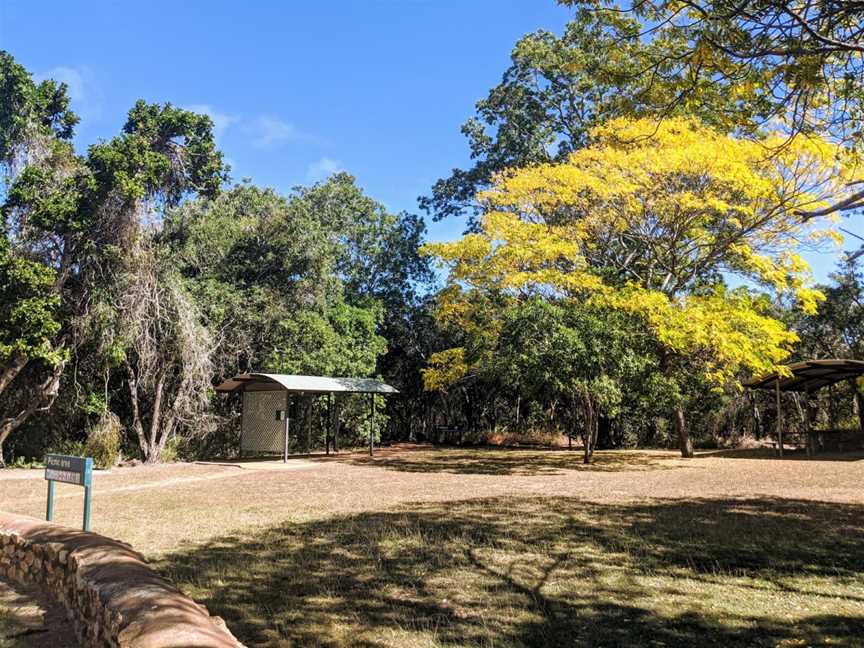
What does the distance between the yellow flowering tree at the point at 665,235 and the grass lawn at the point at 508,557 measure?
4.57 m

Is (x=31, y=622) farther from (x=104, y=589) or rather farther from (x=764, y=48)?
(x=764, y=48)

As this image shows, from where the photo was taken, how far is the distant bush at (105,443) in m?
14.9

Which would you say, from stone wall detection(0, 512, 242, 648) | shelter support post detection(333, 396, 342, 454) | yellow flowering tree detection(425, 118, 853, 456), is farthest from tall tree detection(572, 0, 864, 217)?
shelter support post detection(333, 396, 342, 454)

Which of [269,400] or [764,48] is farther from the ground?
[764,48]

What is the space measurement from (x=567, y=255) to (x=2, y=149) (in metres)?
14.3

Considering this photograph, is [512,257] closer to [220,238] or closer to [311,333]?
[311,333]

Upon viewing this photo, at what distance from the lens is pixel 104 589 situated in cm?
347

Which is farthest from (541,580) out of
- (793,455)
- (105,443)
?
(793,455)

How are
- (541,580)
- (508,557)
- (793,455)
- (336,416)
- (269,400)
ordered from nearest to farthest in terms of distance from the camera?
(541,580) → (508,557) → (269,400) → (793,455) → (336,416)

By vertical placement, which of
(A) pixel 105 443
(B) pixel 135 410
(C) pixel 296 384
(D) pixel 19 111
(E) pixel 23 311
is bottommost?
(A) pixel 105 443

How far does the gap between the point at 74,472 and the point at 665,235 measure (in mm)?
15279

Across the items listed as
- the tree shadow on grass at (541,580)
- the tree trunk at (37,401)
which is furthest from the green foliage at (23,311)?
the tree shadow on grass at (541,580)

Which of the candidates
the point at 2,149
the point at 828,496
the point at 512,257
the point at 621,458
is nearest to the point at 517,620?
the point at 828,496

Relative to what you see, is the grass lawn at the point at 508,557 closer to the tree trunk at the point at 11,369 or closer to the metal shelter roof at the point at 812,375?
the tree trunk at the point at 11,369
